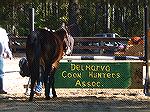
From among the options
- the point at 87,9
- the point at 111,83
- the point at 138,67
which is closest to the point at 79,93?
the point at 111,83

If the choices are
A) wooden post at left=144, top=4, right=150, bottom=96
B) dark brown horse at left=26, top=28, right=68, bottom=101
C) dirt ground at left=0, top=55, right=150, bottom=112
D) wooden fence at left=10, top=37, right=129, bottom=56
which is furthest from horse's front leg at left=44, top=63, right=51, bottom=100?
wooden fence at left=10, top=37, right=129, bottom=56

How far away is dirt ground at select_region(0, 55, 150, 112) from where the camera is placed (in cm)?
913

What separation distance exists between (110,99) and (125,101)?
424 millimetres

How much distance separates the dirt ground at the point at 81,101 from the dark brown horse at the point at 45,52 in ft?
1.50

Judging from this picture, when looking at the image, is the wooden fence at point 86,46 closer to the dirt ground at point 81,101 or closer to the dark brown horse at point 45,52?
the dirt ground at point 81,101

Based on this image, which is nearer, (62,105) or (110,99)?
(62,105)

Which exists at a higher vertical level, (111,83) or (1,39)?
(1,39)

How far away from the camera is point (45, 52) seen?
32.9 feet

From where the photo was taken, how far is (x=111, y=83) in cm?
1121

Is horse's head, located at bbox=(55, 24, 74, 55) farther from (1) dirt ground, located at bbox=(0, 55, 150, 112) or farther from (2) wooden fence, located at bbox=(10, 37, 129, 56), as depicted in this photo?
(2) wooden fence, located at bbox=(10, 37, 129, 56)

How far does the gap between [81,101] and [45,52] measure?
1.31 metres

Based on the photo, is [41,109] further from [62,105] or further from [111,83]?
[111,83]

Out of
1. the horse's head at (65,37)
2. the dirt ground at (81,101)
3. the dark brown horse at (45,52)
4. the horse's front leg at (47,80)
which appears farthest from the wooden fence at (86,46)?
the horse's front leg at (47,80)

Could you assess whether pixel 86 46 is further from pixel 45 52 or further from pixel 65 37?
pixel 45 52
